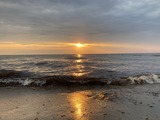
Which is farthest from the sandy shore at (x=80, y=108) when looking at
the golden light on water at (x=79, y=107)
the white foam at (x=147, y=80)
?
the white foam at (x=147, y=80)

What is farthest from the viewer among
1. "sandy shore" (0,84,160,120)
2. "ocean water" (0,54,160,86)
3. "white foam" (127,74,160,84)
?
"ocean water" (0,54,160,86)

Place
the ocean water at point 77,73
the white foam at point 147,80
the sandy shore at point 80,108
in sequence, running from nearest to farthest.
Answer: the sandy shore at point 80,108, the white foam at point 147,80, the ocean water at point 77,73

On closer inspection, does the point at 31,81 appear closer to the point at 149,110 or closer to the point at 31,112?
the point at 31,112

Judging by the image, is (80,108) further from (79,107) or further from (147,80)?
(147,80)

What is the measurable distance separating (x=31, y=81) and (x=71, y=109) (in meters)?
8.27

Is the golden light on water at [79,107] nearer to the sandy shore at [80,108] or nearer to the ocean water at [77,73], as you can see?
the sandy shore at [80,108]

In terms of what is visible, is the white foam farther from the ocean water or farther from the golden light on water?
the golden light on water

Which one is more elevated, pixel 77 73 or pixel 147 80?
pixel 147 80

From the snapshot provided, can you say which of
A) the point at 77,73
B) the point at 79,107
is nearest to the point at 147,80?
the point at 77,73

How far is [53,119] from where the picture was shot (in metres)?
7.09

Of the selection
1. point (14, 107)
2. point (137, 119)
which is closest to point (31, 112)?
point (14, 107)

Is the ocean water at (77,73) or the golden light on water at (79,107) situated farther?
the ocean water at (77,73)

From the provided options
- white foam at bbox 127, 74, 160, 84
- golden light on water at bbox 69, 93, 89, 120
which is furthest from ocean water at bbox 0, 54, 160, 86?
golden light on water at bbox 69, 93, 89, 120

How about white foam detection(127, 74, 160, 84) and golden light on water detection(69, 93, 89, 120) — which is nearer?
golden light on water detection(69, 93, 89, 120)
